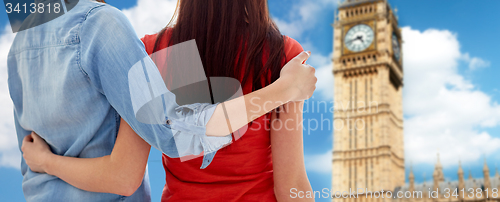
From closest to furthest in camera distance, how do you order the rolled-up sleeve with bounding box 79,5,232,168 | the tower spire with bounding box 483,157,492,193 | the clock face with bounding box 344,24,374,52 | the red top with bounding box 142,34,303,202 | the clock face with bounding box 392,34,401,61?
the rolled-up sleeve with bounding box 79,5,232,168
the red top with bounding box 142,34,303,202
the tower spire with bounding box 483,157,492,193
the clock face with bounding box 344,24,374,52
the clock face with bounding box 392,34,401,61

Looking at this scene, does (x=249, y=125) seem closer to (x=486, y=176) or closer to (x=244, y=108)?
(x=244, y=108)

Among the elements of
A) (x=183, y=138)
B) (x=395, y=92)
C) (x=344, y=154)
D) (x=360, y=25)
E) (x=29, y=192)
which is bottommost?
(x=344, y=154)

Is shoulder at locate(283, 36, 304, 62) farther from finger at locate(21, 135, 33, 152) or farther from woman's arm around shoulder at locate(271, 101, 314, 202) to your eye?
finger at locate(21, 135, 33, 152)

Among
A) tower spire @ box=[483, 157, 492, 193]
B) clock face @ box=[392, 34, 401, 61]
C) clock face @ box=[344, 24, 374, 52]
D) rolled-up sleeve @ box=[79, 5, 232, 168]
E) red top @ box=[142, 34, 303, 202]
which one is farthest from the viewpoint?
clock face @ box=[392, 34, 401, 61]

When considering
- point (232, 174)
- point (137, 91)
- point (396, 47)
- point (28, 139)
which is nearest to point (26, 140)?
point (28, 139)

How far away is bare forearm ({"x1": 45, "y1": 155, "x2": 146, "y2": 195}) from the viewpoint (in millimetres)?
774

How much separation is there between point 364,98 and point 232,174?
2136 centimetres

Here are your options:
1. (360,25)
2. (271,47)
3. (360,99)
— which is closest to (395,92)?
(360,99)

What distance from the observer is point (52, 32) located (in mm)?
783

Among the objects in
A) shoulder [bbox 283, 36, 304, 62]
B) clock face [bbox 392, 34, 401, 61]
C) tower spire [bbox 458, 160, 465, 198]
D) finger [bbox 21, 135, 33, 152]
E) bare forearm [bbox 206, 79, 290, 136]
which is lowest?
tower spire [bbox 458, 160, 465, 198]

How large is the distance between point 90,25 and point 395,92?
24.5 metres

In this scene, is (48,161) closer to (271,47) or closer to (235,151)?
(235,151)

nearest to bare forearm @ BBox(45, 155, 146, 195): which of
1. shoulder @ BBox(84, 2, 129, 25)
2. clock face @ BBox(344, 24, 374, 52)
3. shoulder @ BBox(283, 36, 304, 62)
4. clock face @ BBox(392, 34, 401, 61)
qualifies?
shoulder @ BBox(84, 2, 129, 25)

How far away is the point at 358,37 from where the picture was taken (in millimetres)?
21094
